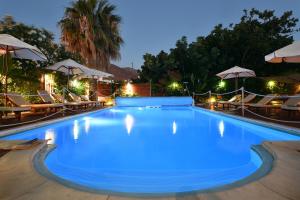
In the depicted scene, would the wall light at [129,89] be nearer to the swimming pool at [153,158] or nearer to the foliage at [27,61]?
the foliage at [27,61]

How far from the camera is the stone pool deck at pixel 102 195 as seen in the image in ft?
8.25

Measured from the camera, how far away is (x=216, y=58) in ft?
76.1

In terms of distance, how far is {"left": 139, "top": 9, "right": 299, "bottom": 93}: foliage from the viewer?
22406 millimetres

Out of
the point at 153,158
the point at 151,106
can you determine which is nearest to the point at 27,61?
the point at 151,106

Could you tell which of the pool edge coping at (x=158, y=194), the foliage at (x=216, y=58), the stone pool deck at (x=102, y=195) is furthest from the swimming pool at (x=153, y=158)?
the foliage at (x=216, y=58)

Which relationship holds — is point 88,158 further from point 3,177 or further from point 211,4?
point 211,4

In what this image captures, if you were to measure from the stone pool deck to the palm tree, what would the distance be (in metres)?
15.9

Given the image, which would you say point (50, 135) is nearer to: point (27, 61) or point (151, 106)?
point (27, 61)

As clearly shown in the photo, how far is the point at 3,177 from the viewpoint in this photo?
3039 millimetres

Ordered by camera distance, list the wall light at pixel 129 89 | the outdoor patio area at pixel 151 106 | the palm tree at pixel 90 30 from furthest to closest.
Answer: the wall light at pixel 129 89, the palm tree at pixel 90 30, the outdoor patio area at pixel 151 106

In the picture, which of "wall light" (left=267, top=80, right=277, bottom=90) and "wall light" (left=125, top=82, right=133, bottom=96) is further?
"wall light" (left=125, top=82, right=133, bottom=96)

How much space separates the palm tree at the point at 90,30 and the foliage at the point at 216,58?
18.6ft

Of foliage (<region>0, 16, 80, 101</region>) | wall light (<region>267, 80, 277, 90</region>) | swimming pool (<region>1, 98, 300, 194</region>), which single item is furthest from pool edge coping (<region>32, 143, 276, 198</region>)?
wall light (<region>267, 80, 277, 90</region>)

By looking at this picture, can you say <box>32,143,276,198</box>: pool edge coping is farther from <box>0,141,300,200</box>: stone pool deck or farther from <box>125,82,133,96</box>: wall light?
<box>125,82,133,96</box>: wall light
